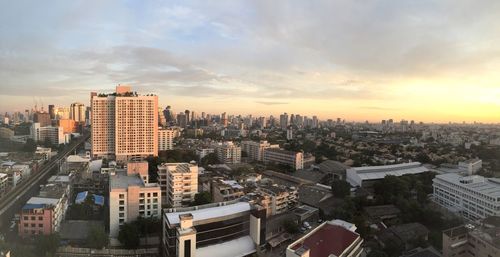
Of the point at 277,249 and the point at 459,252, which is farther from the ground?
the point at 459,252

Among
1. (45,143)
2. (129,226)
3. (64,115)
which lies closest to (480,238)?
(129,226)

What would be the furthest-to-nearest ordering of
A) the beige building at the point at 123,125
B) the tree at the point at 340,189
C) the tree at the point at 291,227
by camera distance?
the beige building at the point at 123,125, the tree at the point at 340,189, the tree at the point at 291,227

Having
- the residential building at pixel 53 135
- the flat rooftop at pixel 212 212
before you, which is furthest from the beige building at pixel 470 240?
the residential building at pixel 53 135

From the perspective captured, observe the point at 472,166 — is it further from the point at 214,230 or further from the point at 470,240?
the point at 214,230

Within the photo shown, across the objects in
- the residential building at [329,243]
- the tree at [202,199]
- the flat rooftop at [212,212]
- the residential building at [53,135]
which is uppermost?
the residential building at [53,135]

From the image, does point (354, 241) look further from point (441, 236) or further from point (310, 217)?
point (310, 217)

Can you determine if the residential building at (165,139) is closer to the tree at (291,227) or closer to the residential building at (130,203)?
the residential building at (130,203)
